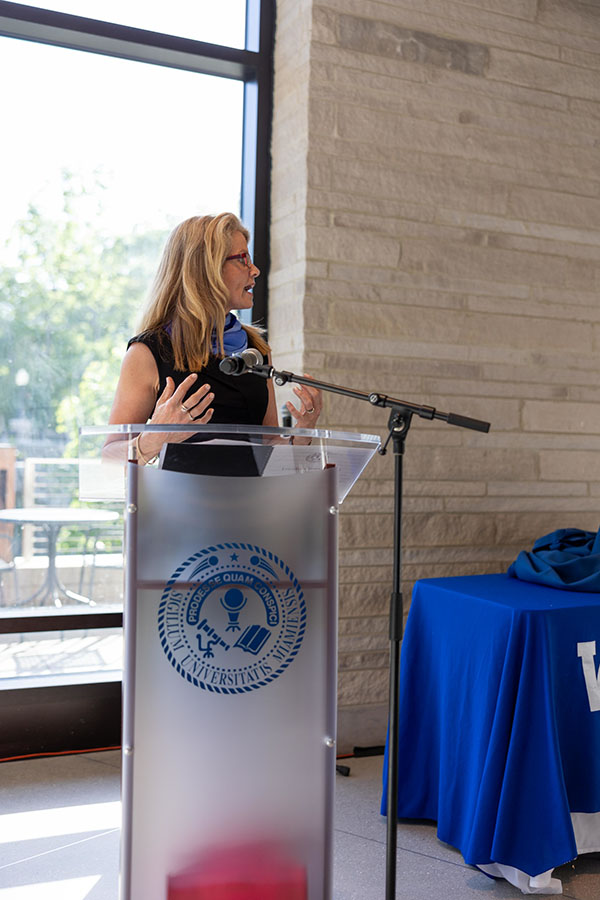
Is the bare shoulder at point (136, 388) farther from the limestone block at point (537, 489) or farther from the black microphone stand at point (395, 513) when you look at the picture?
the limestone block at point (537, 489)

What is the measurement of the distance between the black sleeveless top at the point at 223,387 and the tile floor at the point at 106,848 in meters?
1.09

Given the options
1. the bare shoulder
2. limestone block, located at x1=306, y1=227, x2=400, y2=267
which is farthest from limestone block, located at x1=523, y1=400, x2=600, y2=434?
the bare shoulder

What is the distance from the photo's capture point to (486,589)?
230 centimetres

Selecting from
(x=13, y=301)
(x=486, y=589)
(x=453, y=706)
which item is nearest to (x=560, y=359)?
(x=486, y=589)

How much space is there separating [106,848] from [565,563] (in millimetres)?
1383

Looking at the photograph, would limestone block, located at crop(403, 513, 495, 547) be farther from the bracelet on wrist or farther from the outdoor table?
the bracelet on wrist

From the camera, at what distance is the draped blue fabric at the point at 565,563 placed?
2.27 m

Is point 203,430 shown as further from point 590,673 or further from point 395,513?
point 590,673

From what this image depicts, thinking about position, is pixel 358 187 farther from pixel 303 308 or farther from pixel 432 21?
pixel 432 21

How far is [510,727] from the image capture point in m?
2.00

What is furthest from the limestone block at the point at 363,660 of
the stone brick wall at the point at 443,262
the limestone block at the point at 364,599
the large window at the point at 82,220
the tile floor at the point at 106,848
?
the large window at the point at 82,220

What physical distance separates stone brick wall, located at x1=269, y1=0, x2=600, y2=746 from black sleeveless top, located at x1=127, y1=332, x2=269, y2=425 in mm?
707

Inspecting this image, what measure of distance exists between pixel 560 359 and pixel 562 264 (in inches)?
13.4

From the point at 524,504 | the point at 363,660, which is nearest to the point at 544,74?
the point at 524,504
